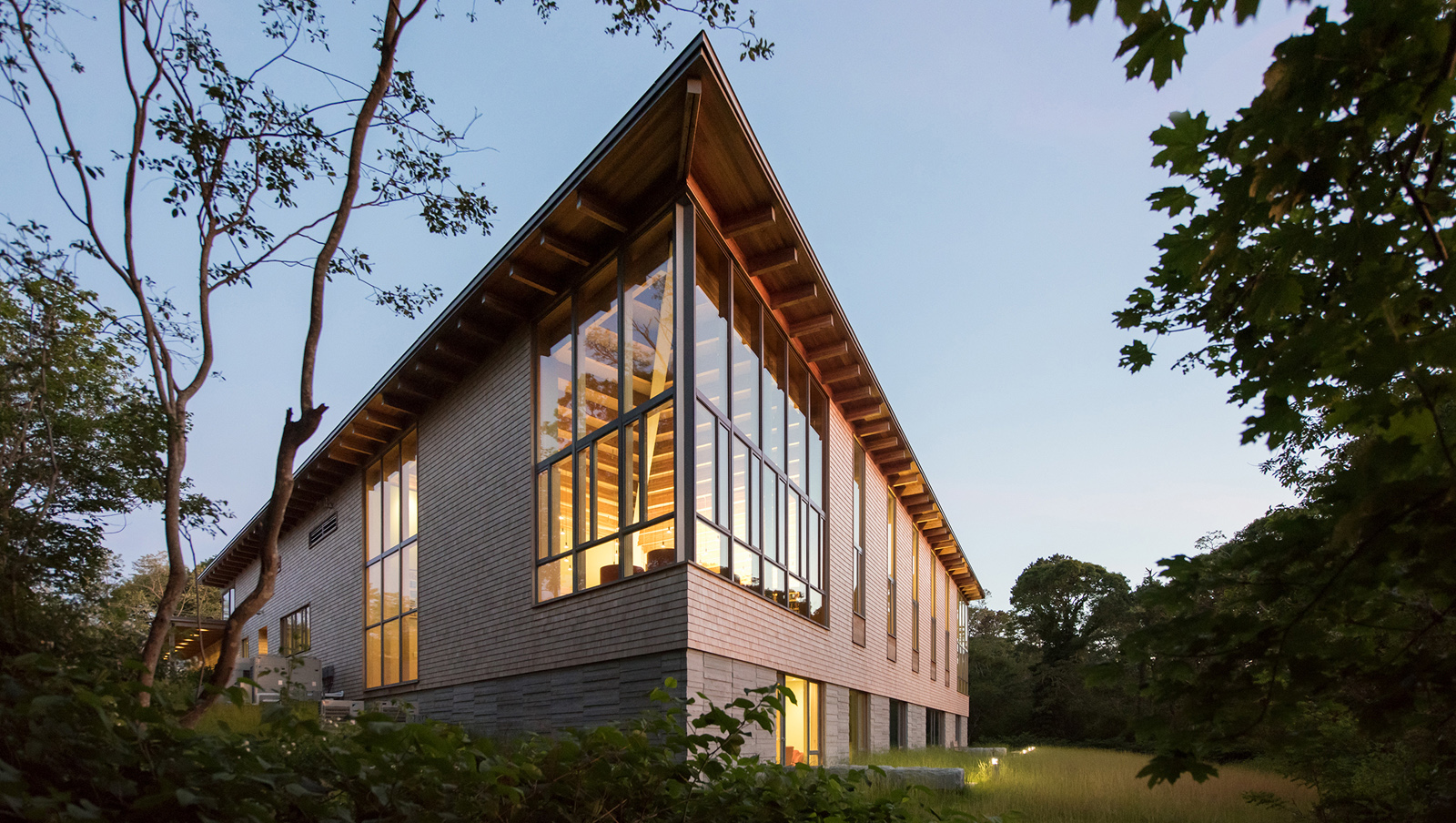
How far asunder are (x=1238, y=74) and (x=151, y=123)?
7654 mm

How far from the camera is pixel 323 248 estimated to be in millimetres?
6457

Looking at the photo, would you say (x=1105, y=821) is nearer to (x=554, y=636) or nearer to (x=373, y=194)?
(x=554, y=636)

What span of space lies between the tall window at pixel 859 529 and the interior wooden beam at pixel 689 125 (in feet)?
32.4

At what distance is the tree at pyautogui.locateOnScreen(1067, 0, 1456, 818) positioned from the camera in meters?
1.93

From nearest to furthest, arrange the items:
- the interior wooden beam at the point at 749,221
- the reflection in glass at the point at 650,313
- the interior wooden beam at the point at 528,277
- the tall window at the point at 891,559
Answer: the reflection in glass at the point at 650,313, the interior wooden beam at the point at 749,221, the interior wooden beam at the point at 528,277, the tall window at the point at 891,559

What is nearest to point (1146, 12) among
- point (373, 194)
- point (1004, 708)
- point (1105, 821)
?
point (373, 194)

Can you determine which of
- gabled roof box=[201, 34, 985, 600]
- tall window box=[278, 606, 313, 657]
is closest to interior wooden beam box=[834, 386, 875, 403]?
gabled roof box=[201, 34, 985, 600]

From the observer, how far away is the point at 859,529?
17.5 metres

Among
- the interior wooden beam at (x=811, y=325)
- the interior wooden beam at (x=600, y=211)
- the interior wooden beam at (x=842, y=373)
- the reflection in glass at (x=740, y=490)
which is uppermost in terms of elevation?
the interior wooden beam at (x=600, y=211)

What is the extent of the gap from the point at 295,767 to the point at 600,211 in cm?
780

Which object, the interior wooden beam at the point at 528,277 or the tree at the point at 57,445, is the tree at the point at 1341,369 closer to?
the tree at the point at 57,445

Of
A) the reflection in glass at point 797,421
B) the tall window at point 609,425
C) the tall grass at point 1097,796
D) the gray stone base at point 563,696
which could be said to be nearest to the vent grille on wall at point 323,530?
the gray stone base at point 563,696

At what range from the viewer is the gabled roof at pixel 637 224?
8625 mm

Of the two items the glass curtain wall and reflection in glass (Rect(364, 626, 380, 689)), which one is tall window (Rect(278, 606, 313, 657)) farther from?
the glass curtain wall
